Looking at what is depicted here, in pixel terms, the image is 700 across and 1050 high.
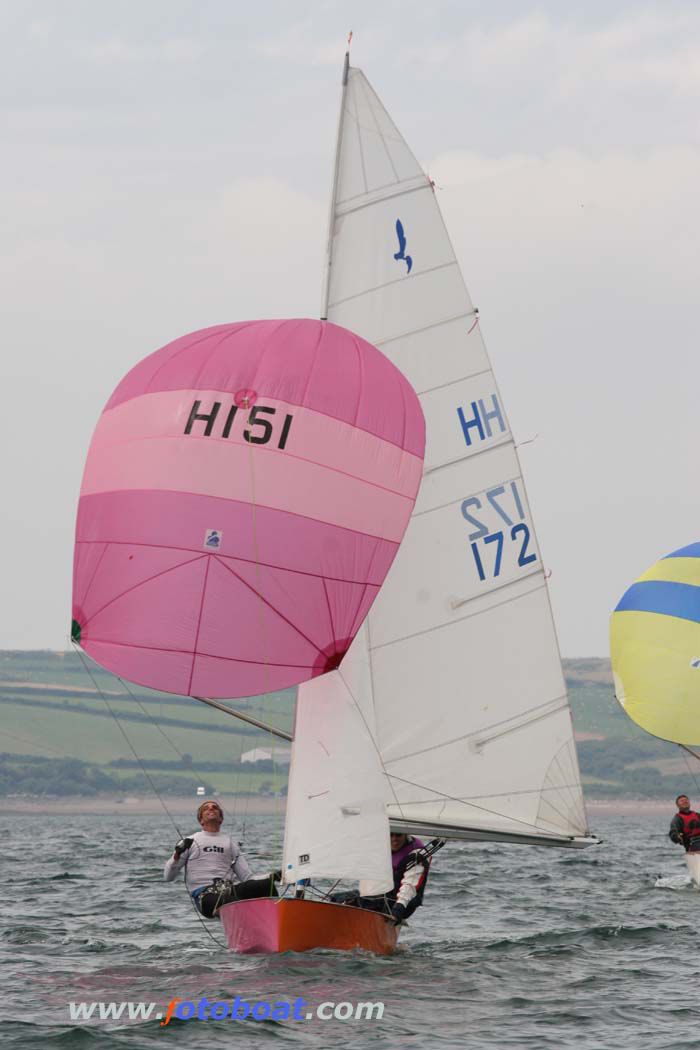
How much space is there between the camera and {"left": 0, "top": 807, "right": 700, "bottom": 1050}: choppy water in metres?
12.4

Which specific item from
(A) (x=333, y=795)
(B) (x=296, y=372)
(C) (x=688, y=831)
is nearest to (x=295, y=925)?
(A) (x=333, y=795)

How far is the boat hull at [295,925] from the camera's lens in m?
14.6

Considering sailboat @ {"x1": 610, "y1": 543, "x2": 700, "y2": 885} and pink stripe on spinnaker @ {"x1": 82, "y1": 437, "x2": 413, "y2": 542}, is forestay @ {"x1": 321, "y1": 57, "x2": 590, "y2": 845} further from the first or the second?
sailboat @ {"x1": 610, "y1": 543, "x2": 700, "y2": 885}

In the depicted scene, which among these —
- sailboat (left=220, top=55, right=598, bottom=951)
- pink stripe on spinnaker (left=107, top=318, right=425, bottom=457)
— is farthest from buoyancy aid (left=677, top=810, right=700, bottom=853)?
pink stripe on spinnaker (left=107, top=318, right=425, bottom=457)

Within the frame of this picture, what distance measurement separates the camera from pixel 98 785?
7869 inches

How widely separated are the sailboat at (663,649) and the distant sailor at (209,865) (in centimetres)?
1467

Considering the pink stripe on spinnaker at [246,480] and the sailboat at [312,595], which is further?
the pink stripe on spinnaker at [246,480]

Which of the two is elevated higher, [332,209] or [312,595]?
[332,209]

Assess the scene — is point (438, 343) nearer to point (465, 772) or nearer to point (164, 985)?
point (465, 772)

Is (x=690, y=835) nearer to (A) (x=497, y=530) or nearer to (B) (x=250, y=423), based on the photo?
(A) (x=497, y=530)

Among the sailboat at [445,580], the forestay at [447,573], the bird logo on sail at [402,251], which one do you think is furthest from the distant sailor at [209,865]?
the bird logo on sail at [402,251]

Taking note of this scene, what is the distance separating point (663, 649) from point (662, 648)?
0.10ft

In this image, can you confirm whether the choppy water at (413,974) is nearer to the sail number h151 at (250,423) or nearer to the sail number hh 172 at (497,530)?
the sail number hh 172 at (497,530)

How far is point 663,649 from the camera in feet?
97.3
